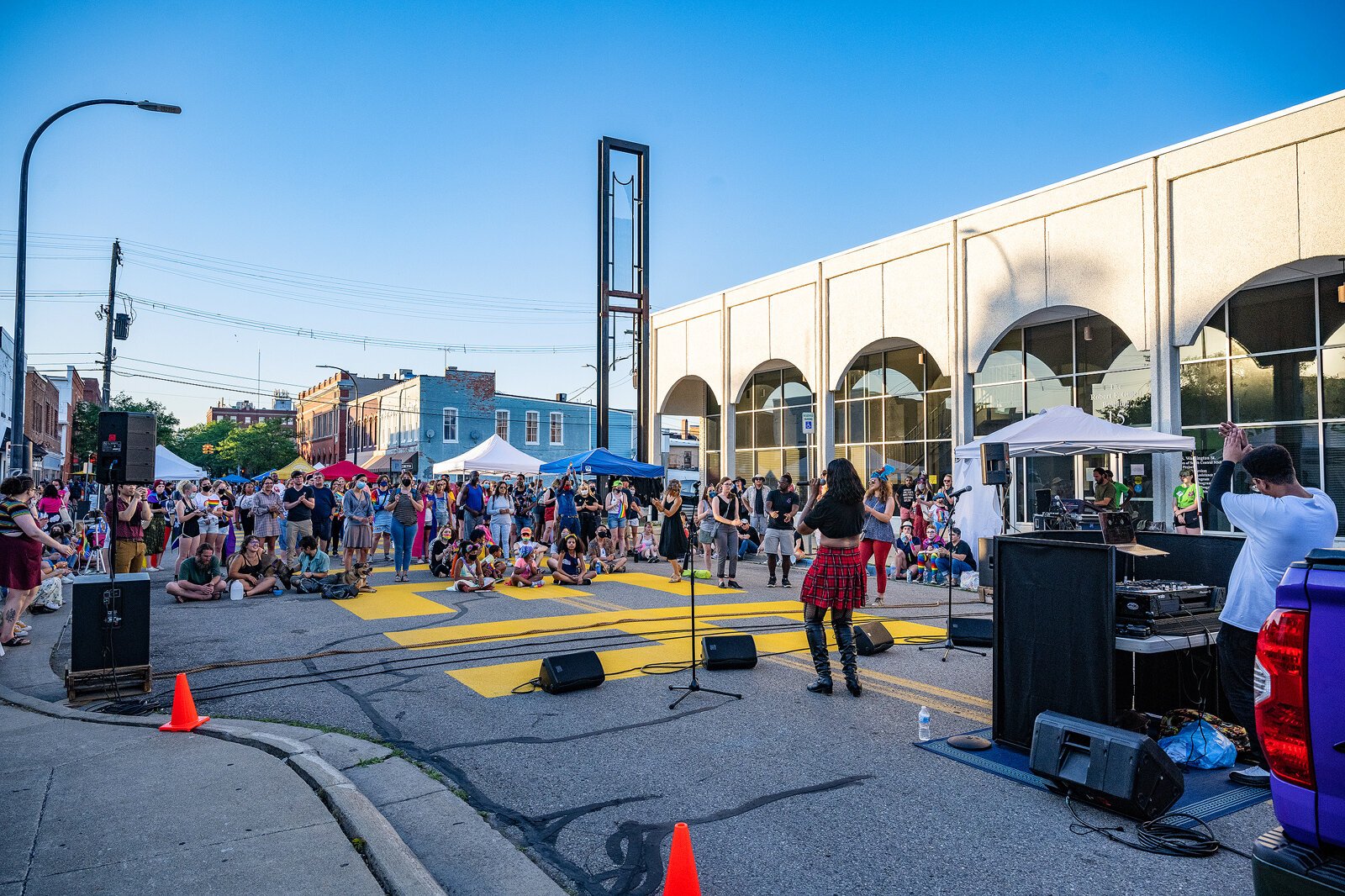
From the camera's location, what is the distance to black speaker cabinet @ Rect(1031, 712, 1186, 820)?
14.2 feet

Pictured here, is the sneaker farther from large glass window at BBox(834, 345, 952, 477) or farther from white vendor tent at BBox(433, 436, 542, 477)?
white vendor tent at BBox(433, 436, 542, 477)

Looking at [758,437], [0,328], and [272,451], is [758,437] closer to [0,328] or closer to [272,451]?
[0,328]

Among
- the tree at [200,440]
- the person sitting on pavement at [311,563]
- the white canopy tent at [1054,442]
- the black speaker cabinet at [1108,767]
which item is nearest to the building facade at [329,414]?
the tree at [200,440]

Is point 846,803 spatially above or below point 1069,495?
below

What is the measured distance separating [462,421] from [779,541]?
45.6m

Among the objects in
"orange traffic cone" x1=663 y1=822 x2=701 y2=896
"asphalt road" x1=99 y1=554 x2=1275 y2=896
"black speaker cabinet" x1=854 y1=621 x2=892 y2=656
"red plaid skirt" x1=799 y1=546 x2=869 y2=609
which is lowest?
"asphalt road" x1=99 y1=554 x2=1275 y2=896

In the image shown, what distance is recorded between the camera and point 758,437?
28.1 metres

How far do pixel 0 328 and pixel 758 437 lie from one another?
32.7 m

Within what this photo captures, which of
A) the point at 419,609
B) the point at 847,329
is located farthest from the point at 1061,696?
the point at 847,329

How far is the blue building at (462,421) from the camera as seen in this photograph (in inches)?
2221

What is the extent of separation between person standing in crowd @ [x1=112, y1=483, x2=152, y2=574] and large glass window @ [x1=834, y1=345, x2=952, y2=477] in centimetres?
1672

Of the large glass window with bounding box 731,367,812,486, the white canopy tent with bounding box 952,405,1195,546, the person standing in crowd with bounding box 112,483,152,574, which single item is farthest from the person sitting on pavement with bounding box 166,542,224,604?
the large glass window with bounding box 731,367,812,486

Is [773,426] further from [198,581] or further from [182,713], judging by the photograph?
[182,713]

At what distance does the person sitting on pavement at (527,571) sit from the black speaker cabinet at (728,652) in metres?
7.71
